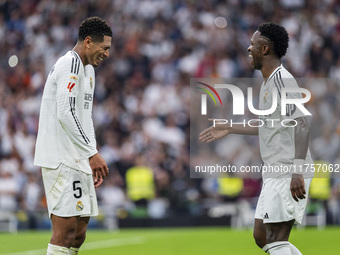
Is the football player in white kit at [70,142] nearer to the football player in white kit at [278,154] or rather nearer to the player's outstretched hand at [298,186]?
the football player in white kit at [278,154]

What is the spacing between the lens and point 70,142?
5742mm

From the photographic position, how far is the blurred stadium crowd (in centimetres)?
1561

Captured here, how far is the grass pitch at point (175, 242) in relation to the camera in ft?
35.4

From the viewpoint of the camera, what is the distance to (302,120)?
18.1 ft

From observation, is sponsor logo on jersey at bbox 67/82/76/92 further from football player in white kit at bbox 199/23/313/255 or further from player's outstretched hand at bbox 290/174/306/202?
player's outstretched hand at bbox 290/174/306/202

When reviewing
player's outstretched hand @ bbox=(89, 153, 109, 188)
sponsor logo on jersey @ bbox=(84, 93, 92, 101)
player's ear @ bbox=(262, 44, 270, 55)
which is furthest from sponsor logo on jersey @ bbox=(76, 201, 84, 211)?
player's ear @ bbox=(262, 44, 270, 55)

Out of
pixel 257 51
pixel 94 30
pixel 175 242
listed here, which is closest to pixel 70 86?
pixel 94 30

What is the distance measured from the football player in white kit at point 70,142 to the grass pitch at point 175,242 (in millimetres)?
4985

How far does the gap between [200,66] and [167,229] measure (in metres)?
4.48

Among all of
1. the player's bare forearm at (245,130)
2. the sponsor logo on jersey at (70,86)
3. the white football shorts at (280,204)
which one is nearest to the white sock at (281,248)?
the white football shorts at (280,204)

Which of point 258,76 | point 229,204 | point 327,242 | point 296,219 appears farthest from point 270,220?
point 258,76

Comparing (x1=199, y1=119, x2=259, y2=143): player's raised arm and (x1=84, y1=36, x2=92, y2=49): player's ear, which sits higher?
(x1=84, y1=36, x2=92, y2=49): player's ear

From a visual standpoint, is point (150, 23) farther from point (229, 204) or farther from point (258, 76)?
point (229, 204)

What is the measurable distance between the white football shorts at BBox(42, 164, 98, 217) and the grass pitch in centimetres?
497
